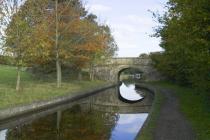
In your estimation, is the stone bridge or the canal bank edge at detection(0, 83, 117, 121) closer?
the canal bank edge at detection(0, 83, 117, 121)

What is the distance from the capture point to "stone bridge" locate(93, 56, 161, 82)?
95.7 m

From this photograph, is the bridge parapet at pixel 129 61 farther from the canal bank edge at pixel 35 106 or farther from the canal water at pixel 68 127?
the canal water at pixel 68 127

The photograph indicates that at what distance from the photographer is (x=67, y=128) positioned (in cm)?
2658

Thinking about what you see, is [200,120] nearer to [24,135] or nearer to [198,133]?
[198,133]

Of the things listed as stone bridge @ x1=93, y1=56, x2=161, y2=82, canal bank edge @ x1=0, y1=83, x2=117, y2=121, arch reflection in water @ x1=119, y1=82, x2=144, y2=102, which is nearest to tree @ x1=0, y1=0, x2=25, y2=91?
canal bank edge @ x1=0, y1=83, x2=117, y2=121

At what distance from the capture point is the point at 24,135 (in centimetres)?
2361

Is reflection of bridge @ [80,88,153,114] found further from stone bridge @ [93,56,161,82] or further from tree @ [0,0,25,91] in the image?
stone bridge @ [93,56,161,82]

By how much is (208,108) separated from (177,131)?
27.2 feet

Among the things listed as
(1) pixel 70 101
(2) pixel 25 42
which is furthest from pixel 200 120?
(1) pixel 70 101

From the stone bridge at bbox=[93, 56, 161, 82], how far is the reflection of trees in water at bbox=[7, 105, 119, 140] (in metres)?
61.1

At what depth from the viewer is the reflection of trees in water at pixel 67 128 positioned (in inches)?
921

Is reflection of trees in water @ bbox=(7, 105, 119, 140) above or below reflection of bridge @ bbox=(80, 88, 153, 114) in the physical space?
above

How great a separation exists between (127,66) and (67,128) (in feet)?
235

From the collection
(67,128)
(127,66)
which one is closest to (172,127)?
(67,128)
